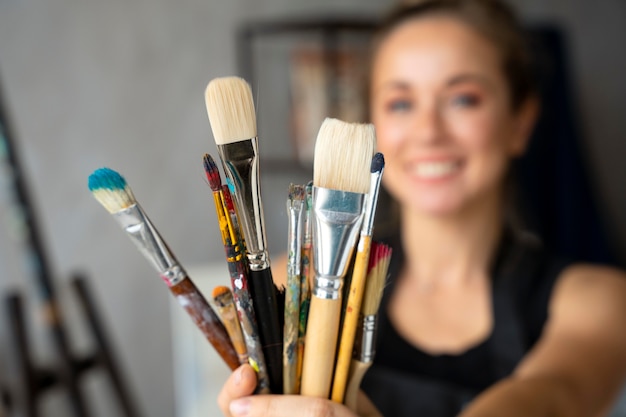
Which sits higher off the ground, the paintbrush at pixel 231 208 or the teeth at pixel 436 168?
the paintbrush at pixel 231 208

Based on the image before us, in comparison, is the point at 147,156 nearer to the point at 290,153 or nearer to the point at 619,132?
the point at 290,153

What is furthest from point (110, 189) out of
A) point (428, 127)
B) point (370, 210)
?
point (428, 127)

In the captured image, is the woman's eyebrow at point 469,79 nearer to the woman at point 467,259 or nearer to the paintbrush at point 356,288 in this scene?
the woman at point 467,259

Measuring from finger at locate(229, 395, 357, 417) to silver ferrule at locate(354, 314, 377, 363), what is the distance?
0.08 ft

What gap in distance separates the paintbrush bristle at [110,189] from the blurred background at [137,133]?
0.80 meters

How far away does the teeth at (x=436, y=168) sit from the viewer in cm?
65

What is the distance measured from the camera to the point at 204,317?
25 cm

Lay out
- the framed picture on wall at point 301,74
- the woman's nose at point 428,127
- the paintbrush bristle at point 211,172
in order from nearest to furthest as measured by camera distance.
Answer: the paintbrush bristle at point 211,172, the woman's nose at point 428,127, the framed picture on wall at point 301,74

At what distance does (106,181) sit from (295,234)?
0.27 feet

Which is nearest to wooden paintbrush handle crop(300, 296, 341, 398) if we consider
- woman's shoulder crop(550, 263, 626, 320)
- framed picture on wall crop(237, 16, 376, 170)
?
woman's shoulder crop(550, 263, 626, 320)

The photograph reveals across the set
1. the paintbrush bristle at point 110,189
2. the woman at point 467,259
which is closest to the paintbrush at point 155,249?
the paintbrush bristle at point 110,189

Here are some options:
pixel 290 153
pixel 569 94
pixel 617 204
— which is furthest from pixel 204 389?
pixel 617 204

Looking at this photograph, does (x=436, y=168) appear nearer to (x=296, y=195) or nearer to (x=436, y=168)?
(x=436, y=168)

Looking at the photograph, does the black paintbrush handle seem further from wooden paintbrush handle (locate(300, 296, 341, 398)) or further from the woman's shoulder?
the woman's shoulder
